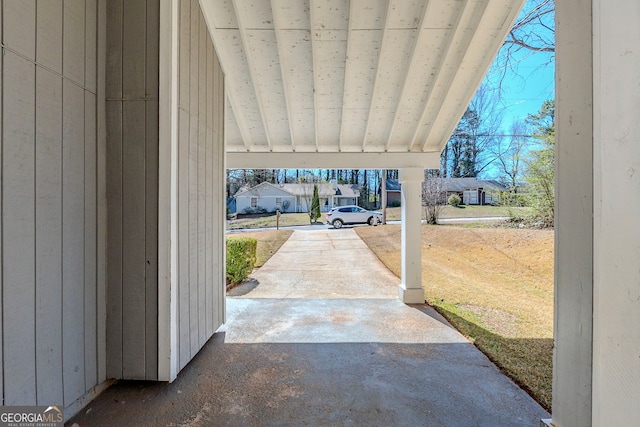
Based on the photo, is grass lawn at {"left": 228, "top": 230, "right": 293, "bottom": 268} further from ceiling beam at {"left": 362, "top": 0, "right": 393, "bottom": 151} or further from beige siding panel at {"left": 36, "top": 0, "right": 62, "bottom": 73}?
beige siding panel at {"left": 36, "top": 0, "right": 62, "bottom": 73}

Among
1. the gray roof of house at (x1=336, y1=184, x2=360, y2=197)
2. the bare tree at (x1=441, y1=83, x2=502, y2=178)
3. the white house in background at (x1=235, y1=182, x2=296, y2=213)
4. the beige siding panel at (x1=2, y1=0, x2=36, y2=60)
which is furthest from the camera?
the gray roof of house at (x1=336, y1=184, x2=360, y2=197)

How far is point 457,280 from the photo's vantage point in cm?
698

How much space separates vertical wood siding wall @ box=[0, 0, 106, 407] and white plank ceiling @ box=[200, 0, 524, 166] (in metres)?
1.47

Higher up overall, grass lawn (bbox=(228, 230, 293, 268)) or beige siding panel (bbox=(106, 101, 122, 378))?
beige siding panel (bbox=(106, 101, 122, 378))

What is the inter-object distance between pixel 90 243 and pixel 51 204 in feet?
1.45

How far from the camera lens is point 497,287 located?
676 cm

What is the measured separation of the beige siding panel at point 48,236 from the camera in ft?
5.73

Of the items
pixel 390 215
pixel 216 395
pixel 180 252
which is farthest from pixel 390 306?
pixel 390 215

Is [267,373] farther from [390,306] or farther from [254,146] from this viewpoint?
[254,146]

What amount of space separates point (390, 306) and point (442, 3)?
3811 millimetres

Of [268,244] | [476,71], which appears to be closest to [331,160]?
[476,71]

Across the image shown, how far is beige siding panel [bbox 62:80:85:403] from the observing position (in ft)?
6.36

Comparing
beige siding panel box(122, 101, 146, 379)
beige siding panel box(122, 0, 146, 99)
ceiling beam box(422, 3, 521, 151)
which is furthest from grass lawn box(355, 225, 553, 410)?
beige siding panel box(122, 0, 146, 99)

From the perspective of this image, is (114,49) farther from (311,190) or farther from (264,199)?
(311,190)
